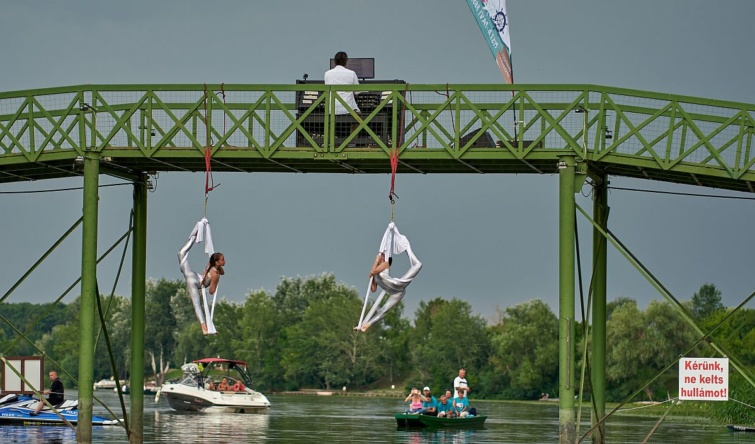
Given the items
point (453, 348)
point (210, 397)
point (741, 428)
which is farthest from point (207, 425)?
point (453, 348)

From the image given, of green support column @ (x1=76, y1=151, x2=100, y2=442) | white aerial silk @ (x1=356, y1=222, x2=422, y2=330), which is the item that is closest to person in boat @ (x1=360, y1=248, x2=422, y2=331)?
white aerial silk @ (x1=356, y1=222, x2=422, y2=330)

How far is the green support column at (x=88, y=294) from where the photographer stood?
101 feet

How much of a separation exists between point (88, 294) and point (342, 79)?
24.6 ft

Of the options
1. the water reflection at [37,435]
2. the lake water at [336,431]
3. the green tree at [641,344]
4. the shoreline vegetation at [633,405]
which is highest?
the green tree at [641,344]

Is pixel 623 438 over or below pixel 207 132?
below

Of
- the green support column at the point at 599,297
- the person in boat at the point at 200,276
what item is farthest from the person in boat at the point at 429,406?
the person in boat at the point at 200,276

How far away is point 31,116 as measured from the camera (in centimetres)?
3158

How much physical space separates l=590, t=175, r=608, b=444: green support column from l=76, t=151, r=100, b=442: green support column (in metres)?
11.5

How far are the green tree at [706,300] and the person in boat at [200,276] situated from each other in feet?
294

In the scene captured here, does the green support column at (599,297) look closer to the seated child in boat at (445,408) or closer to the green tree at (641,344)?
the seated child in boat at (445,408)

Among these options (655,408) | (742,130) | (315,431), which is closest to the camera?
(742,130)

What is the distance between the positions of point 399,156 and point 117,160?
6.72 meters

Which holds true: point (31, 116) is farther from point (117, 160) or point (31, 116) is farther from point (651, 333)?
point (651, 333)

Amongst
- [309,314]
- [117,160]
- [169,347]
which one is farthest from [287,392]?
[117,160]
